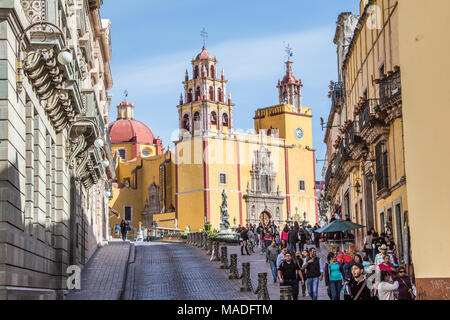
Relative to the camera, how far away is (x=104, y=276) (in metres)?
25.0

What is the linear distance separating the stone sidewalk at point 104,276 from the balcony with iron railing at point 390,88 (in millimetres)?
8589

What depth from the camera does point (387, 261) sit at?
14.7 meters

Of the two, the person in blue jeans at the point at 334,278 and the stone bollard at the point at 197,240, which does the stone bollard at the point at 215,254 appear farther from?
the person in blue jeans at the point at 334,278

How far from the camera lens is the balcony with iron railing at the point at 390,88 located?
69.1 feet

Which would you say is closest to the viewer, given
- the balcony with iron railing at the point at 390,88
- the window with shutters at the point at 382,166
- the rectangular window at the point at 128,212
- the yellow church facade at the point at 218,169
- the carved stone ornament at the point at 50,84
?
the carved stone ornament at the point at 50,84

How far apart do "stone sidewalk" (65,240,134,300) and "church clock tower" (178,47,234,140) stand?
3674 cm

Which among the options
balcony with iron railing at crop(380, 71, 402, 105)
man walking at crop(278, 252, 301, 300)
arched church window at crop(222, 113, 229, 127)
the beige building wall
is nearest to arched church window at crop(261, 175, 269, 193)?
arched church window at crop(222, 113, 229, 127)

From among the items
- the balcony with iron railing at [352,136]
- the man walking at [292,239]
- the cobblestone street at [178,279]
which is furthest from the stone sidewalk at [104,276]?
the balcony with iron railing at [352,136]

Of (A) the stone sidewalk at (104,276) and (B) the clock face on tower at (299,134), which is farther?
(B) the clock face on tower at (299,134)

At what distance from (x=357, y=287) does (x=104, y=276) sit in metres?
13.1

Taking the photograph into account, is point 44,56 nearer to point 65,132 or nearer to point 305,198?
point 65,132

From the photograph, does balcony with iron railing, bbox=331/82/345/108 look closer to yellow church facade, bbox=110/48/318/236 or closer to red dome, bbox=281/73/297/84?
yellow church facade, bbox=110/48/318/236

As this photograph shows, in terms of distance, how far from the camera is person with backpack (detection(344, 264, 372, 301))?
13.2 m

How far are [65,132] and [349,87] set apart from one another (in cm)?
1562
